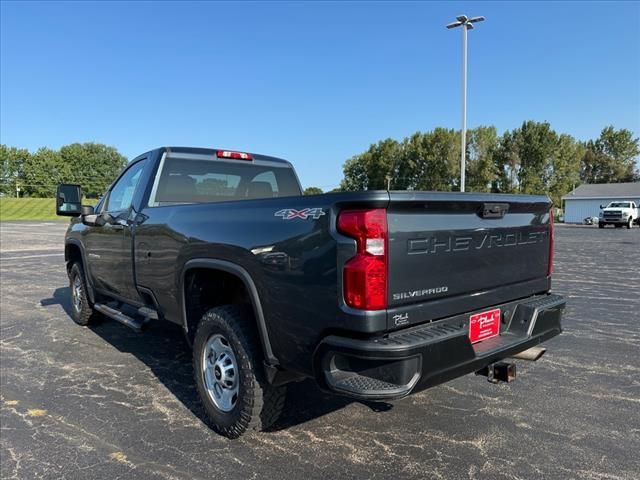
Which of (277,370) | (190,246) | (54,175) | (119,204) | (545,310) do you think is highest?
(54,175)

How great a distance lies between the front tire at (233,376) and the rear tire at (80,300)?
10.2 feet

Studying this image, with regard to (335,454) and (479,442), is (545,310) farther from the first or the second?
(335,454)

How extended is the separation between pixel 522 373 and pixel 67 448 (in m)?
3.74

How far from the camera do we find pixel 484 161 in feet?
188

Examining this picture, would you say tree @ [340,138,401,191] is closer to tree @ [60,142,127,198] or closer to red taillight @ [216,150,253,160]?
tree @ [60,142,127,198]

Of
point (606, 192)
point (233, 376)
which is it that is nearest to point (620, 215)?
point (606, 192)

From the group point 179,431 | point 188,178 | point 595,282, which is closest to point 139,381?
point 179,431

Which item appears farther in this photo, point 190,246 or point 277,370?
point 190,246

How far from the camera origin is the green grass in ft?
193

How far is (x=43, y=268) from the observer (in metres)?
12.2

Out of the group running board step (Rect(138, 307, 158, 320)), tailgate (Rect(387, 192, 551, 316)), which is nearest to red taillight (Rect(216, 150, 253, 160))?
running board step (Rect(138, 307, 158, 320))

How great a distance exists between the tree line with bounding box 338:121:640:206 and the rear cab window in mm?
44919

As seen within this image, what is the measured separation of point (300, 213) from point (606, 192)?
62975mm

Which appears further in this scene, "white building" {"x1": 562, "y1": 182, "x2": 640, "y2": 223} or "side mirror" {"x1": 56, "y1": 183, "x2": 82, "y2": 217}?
"white building" {"x1": 562, "y1": 182, "x2": 640, "y2": 223}
